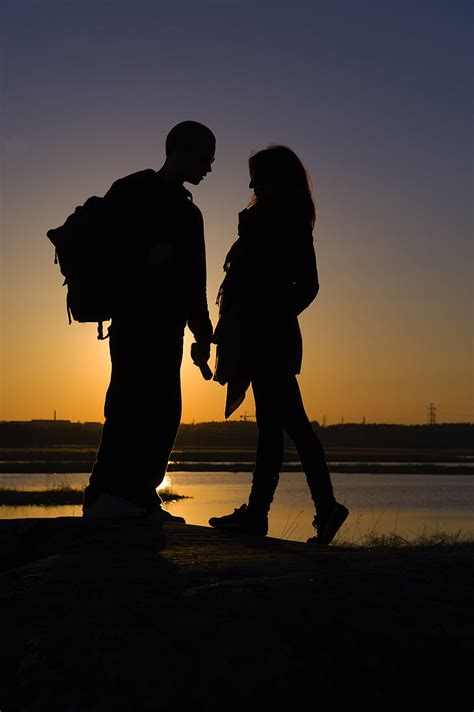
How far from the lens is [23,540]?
412cm

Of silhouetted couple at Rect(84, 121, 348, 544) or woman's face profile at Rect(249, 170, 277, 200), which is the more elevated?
woman's face profile at Rect(249, 170, 277, 200)

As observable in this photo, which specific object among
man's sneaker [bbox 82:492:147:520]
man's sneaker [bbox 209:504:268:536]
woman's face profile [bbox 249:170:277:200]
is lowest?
man's sneaker [bbox 209:504:268:536]

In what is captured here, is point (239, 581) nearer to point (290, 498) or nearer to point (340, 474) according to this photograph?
point (290, 498)

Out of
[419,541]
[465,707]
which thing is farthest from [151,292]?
[419,541]

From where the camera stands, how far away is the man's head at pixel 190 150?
15.4 ft

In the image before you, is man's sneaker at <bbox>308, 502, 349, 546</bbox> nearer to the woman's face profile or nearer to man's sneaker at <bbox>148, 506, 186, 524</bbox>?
man's sneaker at <bbox>148, 506, 186, 524</bbox>

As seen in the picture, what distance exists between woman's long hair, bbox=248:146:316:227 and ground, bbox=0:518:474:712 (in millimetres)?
2554

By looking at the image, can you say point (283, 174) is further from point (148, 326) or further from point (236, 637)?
point (236, 637)

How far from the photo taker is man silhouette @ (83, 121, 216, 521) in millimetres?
4590

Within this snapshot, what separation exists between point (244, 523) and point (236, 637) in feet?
8.35

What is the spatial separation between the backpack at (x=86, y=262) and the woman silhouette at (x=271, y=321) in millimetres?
706

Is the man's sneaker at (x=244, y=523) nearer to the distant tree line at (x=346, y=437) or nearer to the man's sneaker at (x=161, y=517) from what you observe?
the man's sneaker at (x=161, y=517)

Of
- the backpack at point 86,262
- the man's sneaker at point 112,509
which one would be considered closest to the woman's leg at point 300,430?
the man's sneaker at point 112,509

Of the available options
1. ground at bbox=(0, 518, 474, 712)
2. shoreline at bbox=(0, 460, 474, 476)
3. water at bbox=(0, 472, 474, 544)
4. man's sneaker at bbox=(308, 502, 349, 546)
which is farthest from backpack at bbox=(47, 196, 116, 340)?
shoreline at bbox=(0, 460, 474, 476)
